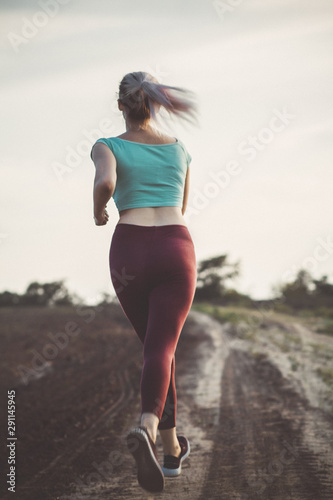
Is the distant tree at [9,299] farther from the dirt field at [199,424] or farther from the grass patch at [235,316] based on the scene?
the dirt field at [199,424]

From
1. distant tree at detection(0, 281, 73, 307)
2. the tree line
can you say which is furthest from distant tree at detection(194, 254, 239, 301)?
distant tree at detection(0, 281, 73, 307)

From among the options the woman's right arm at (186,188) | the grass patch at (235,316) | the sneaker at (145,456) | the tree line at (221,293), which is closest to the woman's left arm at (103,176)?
the woman's right arm at (186,188)

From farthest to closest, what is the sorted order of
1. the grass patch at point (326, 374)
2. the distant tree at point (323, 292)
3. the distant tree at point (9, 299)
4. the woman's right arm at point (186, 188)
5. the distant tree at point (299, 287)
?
the distant tree at point (299, 287) < the distant tree at point (9, 299) < the distant tree at point (323, 292) < the grass patch at point (326, 374) < the woman's right arm at point (186, 188)

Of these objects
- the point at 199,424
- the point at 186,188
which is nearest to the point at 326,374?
the point at 199,424

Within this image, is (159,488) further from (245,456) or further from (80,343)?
(80,343)

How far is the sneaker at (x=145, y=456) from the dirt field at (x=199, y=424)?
5.02 feet

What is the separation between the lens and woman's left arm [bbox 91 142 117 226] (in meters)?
2.00

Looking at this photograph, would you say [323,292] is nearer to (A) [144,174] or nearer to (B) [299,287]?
(B) [299,287]

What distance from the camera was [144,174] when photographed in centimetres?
217

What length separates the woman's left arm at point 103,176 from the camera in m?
2.00

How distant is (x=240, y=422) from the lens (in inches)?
205

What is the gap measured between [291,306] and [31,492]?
39.1m

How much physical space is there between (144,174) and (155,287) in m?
0.55

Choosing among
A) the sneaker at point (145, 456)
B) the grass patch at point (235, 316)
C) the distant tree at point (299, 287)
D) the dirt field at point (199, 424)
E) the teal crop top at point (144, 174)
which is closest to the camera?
the sneaker at point (145, 456)
